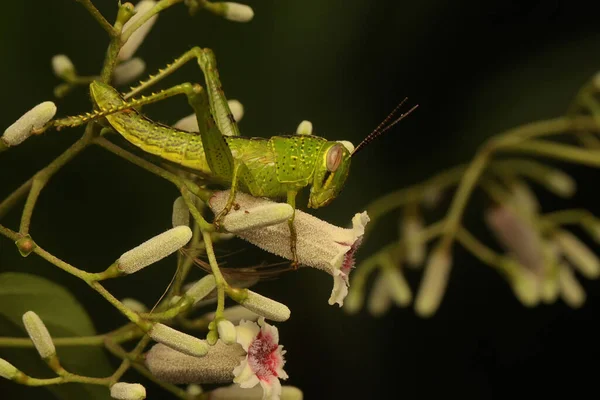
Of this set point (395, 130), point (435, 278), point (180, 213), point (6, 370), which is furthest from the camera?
point (395, 130)

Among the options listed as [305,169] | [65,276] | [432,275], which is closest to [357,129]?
[432,275]

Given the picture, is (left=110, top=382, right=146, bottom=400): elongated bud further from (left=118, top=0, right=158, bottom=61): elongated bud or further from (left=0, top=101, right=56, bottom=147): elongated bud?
(left=118, top=0, right=158, bottom=61): elongated bud

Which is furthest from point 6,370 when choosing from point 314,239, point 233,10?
point 233,10

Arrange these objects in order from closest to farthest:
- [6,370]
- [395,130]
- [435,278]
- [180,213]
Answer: [6,370]
[180,213]
[435,278]
[395,130]

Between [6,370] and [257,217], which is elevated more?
[257,217]

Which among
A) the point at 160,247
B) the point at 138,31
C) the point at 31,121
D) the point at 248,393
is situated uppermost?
the point at 138,31

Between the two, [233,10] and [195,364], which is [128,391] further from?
[233,10]

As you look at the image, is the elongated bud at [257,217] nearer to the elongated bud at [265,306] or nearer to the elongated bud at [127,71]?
the elongated bud at [265,306]

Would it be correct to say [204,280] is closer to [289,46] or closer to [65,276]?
[65,276]

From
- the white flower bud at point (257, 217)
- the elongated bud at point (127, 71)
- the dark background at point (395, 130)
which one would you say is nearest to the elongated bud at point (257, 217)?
the white flower bud at point (257, 217)
